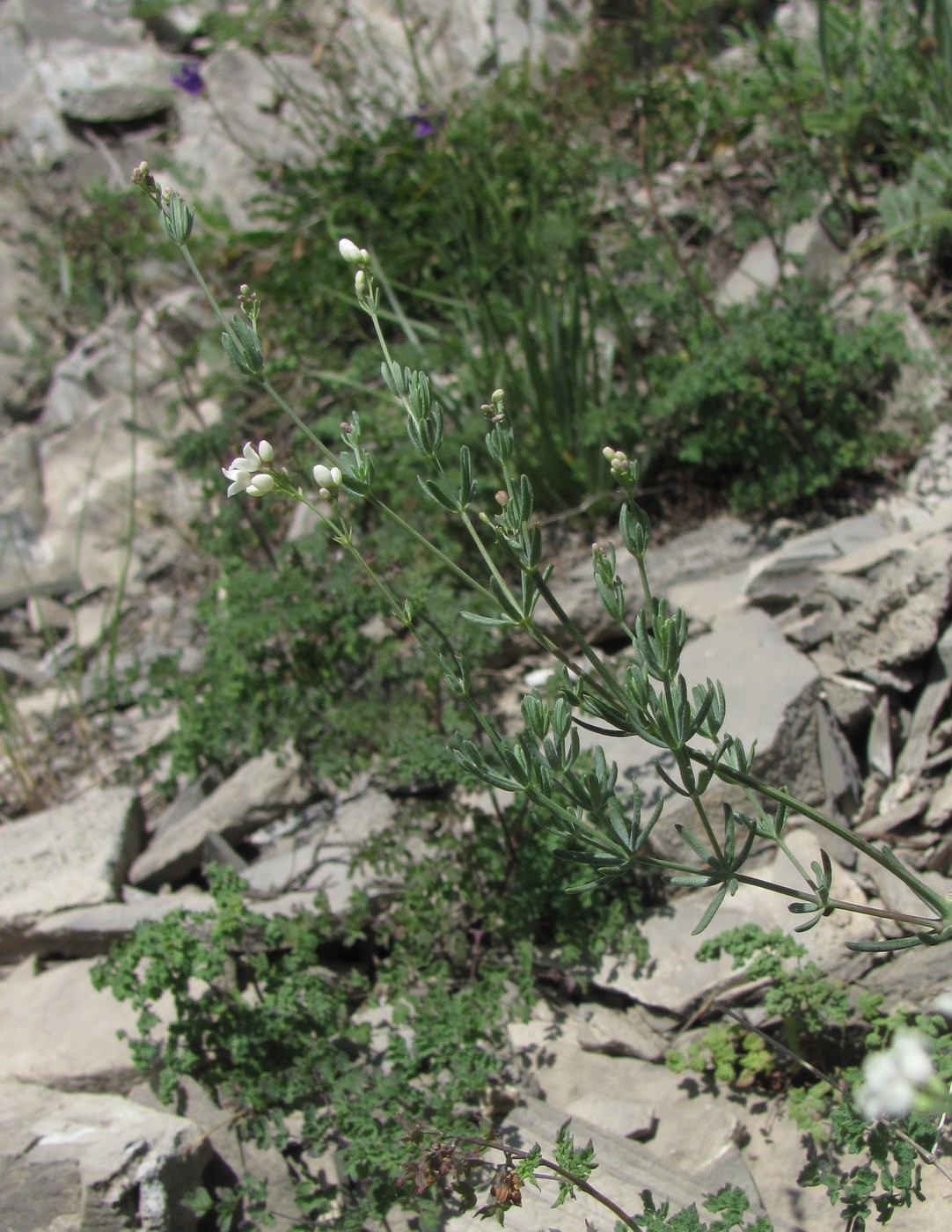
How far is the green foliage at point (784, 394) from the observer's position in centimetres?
361

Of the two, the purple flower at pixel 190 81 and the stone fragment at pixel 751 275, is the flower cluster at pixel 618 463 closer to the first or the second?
the stone fragment at pixel 751 275

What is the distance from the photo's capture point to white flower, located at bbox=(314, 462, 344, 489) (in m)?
1.73

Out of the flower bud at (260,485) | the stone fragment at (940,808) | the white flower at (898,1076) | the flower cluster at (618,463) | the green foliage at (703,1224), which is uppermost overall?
the flower bud at (260,485)

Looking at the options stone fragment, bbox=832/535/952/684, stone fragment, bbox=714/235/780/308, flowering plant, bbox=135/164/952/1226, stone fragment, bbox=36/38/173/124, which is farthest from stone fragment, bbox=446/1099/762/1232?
stone fragment, bbox=36/38/173/124

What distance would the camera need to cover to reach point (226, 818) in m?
3.56

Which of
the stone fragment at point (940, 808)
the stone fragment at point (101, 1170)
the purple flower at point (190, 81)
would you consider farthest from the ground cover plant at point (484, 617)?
the purple flower at point (190, 81)

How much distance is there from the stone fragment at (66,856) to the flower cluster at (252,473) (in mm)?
2128

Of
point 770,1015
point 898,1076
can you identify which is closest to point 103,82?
point 770,1015

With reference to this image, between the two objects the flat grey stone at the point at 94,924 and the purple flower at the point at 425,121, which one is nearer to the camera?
the flat grey stone at the point at 94,924

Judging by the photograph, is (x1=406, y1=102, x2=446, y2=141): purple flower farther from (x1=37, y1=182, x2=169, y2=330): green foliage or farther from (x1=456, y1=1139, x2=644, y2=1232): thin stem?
(x1=456, y1=1139, x2=644, y2=1232): thin stem

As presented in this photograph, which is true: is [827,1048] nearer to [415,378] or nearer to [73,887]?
[415,378]

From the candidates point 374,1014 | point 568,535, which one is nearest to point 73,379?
point 568,535

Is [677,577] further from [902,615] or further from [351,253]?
[351,253]

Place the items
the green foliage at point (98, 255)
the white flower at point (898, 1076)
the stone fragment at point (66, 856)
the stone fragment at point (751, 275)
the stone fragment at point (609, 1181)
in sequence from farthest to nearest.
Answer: the green foliage at point (98, 255)
the stone fragment at point (751, 275)
the stone fragment at point (66, 856)
the stone fragment at point (609, 1181)
the white flower at point (898, 1076)
